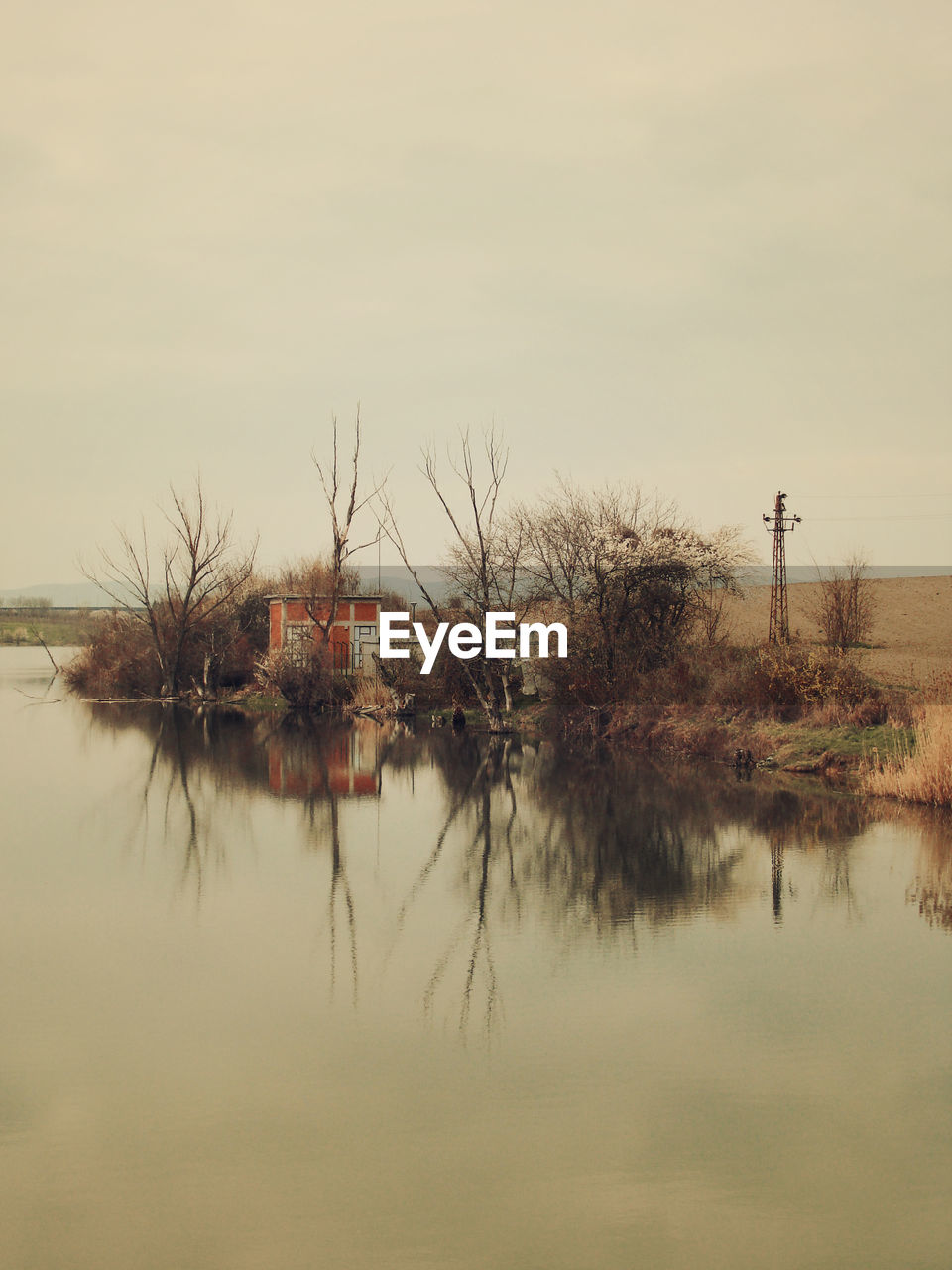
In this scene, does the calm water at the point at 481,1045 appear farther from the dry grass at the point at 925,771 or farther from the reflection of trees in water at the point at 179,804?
the dry grass at the point at 925,771

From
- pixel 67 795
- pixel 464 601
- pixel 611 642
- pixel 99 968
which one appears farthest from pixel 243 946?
pixel 464 601

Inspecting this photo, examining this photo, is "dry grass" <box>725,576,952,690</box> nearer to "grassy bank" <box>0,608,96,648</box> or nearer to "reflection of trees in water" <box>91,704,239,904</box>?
"reflection of trees in water" <box>91,704,239,904</box>

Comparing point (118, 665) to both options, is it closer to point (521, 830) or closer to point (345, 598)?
point (345, 598)

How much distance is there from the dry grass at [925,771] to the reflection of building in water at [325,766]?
7895 mm

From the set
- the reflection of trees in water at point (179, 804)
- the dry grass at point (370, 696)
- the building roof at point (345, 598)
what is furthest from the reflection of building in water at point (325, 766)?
the building roof at point (345, 598)

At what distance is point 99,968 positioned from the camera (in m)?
9.29

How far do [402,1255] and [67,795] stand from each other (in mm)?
15772

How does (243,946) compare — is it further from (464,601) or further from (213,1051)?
(464,601)

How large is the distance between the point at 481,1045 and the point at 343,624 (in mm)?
33229

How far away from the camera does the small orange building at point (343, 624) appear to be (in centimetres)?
3975

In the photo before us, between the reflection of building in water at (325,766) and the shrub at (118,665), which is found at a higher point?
the shrub at (118,665)

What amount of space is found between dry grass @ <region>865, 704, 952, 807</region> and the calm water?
1788 millimetres

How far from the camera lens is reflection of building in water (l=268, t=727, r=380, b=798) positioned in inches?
776

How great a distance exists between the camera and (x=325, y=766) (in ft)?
74.8
